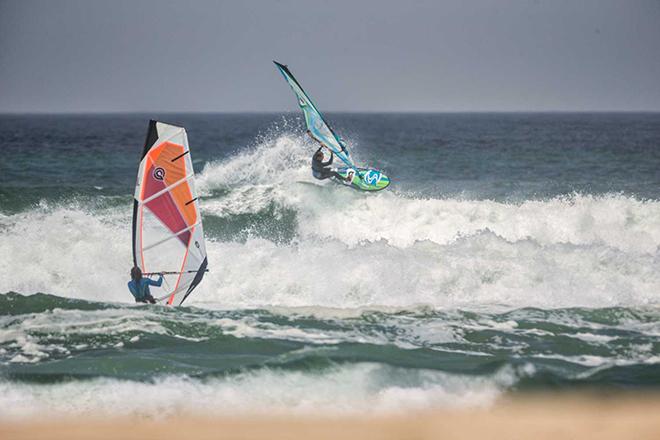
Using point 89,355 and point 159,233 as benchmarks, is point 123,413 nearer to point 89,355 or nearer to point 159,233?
point 89,355

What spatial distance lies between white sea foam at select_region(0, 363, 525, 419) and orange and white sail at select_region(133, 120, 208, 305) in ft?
7.80

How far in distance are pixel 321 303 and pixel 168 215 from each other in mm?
2565

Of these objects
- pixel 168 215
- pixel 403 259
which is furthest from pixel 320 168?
pixel 168 215

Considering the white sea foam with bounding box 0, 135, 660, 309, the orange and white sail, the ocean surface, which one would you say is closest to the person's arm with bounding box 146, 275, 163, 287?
the orange and white sail

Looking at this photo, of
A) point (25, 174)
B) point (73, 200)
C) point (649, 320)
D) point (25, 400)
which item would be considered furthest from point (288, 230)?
point (25, 174)

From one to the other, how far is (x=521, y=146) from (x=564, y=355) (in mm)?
34549

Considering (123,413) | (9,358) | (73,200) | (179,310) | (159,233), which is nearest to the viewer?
(123,413)

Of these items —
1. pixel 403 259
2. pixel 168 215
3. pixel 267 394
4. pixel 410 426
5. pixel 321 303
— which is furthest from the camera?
pixel 403 259

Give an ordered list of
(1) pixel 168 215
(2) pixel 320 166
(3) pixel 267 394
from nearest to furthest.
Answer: (3) pixel 267 394 → (1) pixel 168 215 → (2) pixel 320 166

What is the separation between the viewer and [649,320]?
34.9 ft

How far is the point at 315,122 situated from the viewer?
15.5 meters

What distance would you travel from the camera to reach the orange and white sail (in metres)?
10.2

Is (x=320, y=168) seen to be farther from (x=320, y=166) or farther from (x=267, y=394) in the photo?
(x=267, y=394)

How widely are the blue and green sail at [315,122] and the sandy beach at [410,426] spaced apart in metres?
8.62
